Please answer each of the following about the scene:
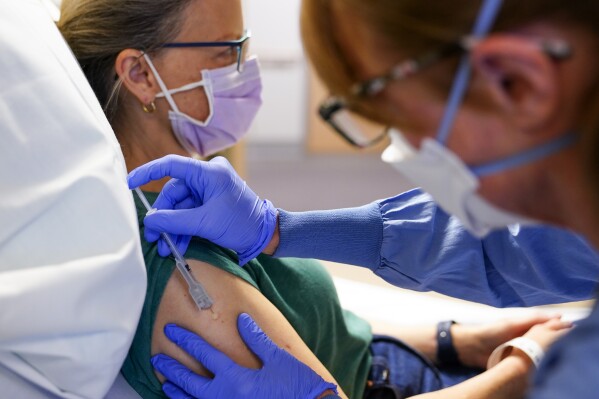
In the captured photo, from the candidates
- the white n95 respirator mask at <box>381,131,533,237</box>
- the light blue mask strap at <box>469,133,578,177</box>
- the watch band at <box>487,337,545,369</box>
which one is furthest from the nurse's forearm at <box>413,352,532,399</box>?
the light blue mask strap at <box>469,133,578,177</box>

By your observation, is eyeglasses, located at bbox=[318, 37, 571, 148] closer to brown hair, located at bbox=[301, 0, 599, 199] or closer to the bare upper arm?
brown hair, located at bbox=[301, 0, 599, 199]

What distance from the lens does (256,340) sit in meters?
1.17

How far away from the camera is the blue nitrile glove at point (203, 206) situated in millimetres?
1211

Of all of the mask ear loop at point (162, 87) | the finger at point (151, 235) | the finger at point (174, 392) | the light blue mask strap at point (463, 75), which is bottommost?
the finger at point (174, 392)

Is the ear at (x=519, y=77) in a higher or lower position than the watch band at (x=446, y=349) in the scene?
higher

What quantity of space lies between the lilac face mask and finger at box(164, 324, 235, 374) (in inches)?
18.9

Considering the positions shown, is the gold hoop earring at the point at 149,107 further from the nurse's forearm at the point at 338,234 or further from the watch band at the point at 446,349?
the watch band at the point at 446,349

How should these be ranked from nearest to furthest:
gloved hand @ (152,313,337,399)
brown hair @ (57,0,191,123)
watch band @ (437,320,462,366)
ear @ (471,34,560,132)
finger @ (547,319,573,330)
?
ear @ (471,34,560,132), gloved hand @ (152,313,337,399), brown hair @ (57,0,191,123), finger @ (547,319,573,330), watch band @ (437,320,462,366)

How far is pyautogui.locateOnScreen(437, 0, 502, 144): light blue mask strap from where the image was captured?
71cm

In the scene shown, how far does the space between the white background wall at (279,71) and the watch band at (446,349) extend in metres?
2.74

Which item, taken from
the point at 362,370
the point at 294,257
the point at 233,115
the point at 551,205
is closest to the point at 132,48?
the point at 233,115

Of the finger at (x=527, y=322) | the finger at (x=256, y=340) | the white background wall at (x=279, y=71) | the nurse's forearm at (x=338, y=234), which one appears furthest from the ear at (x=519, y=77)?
the white background wall at (x=279, y=71)

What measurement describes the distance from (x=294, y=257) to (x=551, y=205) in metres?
0.71

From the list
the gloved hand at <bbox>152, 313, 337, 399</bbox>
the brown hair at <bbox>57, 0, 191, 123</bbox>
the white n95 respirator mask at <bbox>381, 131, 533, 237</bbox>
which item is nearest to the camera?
the white n95 respirator mask at <bbox>381, 131, 533, 237</bbox>
